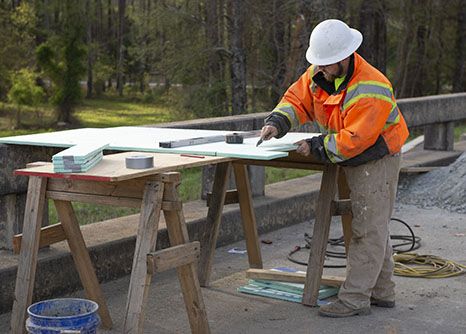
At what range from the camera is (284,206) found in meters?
9.09

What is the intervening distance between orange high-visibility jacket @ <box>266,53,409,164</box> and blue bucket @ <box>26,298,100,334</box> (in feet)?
6.22

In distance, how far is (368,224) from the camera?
6152 mm

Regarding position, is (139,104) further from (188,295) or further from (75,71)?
(188,295)

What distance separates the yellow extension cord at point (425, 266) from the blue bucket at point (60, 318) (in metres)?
3.09

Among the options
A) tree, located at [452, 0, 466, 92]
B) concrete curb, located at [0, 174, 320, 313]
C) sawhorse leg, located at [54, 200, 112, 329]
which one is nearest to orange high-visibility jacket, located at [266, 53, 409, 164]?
sawhorse leg, located at [54, 200, 112, 329]

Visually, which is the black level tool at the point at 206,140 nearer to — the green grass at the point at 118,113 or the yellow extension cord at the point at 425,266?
the yellow extension cord at the point at 425,266

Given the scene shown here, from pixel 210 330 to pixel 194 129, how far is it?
250 cm

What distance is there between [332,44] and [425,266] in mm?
2463

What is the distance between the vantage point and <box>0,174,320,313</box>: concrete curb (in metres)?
6.36

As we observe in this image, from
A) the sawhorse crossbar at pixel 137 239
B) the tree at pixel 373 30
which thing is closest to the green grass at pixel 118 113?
the tree at pixel 373 30

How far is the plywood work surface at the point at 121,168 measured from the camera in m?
4.98

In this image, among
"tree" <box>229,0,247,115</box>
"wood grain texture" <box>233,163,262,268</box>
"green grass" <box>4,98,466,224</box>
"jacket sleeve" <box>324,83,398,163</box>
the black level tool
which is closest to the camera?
"jacket sleeve" <box>324,83,398,163</box>

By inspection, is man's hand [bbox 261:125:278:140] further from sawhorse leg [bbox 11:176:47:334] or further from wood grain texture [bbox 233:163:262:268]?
sawhorse leg [bbox 11:176:47:334]

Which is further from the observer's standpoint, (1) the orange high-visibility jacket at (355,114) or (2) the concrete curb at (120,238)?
(2) the concrete curb at (120,238)
